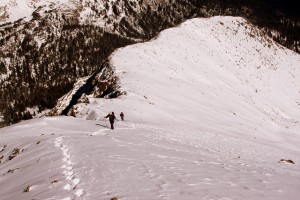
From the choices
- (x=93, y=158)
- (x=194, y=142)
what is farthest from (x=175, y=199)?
(x=194, y=142)

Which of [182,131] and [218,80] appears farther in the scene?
[218,80]

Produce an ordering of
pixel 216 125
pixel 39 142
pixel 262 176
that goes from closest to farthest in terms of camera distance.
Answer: pixel 262 176
pixel 39 142
pixel 216 125

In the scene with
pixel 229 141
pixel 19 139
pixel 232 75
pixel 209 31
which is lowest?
pixel 229 141

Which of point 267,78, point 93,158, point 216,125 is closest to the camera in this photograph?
point 93,158

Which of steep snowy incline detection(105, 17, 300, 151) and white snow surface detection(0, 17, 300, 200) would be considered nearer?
white snow surface detection(0, 17, 300, 200)

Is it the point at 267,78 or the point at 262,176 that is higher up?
the point at 267,78

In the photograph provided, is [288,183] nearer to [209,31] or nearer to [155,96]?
[155,96]

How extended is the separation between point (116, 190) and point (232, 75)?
68924mm

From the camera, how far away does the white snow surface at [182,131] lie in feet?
48.2

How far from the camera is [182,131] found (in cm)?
3597

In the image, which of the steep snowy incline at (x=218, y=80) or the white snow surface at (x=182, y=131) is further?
the steep snowy incline at (x=218, y=80)

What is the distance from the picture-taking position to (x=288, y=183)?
15211 mm

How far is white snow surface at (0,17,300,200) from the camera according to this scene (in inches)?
579

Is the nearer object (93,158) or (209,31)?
(93,158)
